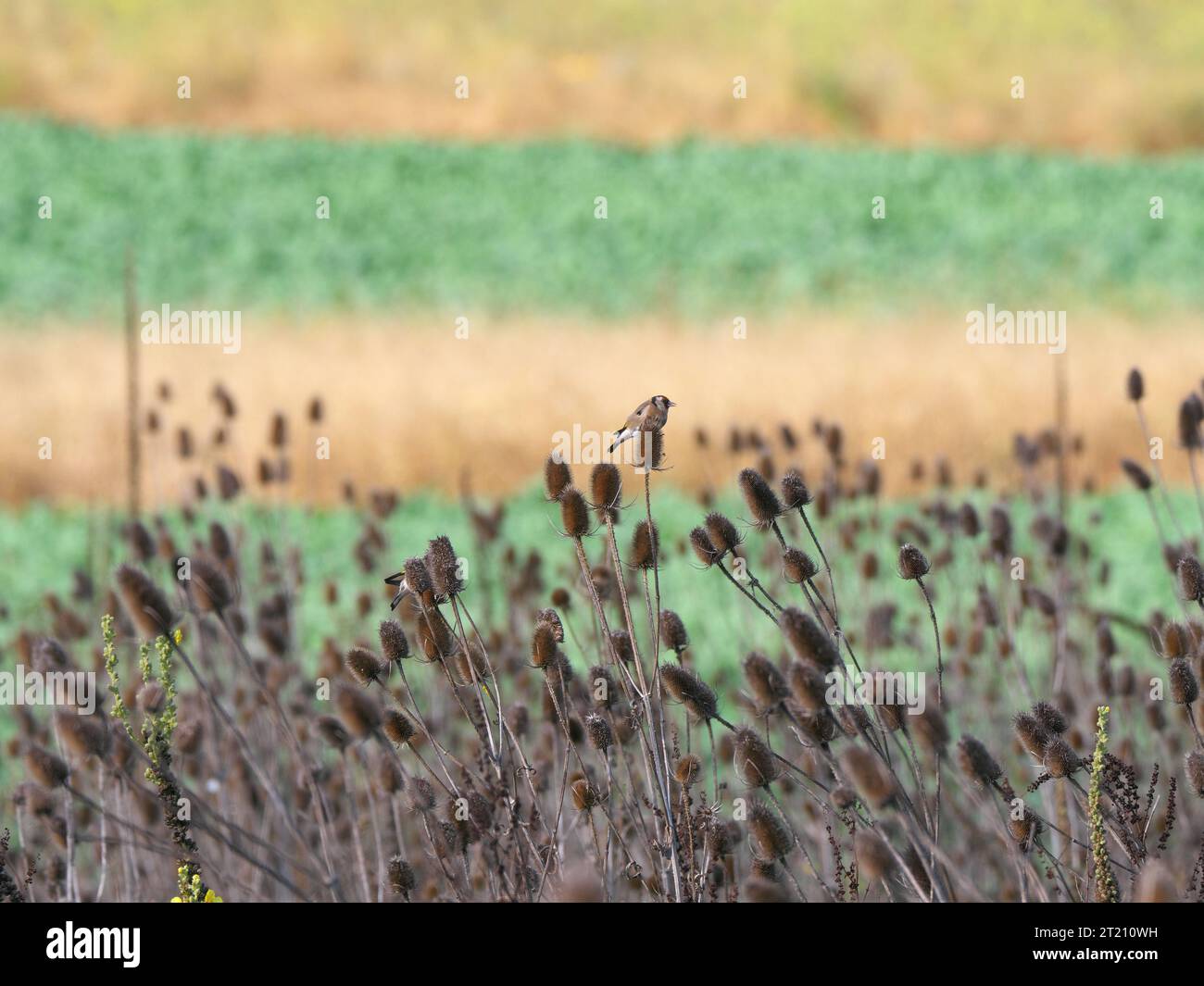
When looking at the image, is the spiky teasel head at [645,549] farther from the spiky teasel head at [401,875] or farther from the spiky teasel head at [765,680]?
the spiky teasel head at [401,875]

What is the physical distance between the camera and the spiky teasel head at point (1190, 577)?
219cm

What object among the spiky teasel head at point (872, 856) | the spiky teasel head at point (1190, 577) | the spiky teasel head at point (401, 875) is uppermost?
the spiky teasel head at point (1190, 577)

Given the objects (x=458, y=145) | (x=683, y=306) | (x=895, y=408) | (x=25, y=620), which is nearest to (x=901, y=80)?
(x=458, y=145)

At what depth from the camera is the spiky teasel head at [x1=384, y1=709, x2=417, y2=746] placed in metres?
2.21

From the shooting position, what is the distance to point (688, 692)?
2.04 meters

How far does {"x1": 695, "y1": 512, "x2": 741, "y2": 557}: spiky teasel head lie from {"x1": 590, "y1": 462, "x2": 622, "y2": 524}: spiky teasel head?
0.13 metres

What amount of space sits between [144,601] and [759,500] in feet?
2.84

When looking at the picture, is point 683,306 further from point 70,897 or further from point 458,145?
point 70,897

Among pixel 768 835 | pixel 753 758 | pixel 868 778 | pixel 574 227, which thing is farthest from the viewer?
pixel 574 227

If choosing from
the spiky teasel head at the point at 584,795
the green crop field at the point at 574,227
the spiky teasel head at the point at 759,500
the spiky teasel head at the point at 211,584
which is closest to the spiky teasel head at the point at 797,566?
the spiky teasel head at the point at 759,500

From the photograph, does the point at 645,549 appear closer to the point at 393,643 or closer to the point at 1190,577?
the point at 393,643

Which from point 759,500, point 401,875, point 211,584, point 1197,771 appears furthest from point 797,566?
point 211,584

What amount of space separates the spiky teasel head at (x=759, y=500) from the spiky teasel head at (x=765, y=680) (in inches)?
10.5

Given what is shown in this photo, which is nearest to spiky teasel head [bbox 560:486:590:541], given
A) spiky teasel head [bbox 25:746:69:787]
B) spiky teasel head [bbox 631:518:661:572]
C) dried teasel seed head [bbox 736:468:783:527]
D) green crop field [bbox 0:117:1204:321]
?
spiky teasel head [bbox 631:518:661:572]
